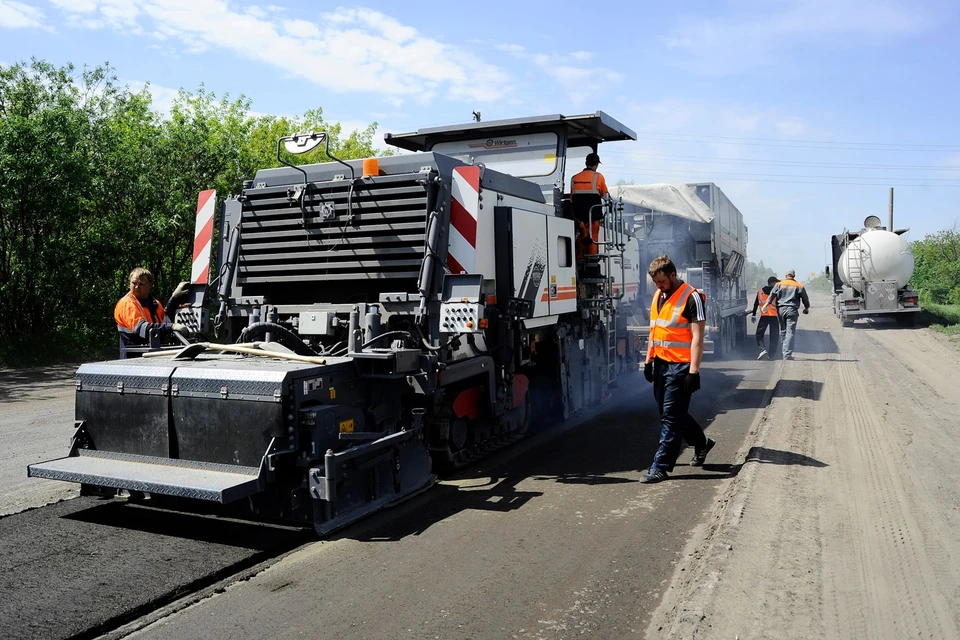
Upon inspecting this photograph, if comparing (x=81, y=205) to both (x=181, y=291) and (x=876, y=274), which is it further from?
(x=876, y=274)

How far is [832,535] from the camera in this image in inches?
178

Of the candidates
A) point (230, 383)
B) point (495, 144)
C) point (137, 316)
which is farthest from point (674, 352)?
point (137, 316)

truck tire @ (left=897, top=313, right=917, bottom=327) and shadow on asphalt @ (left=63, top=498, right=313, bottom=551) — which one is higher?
truck tire @ (left=897, top=313, right=917, bottom=327)

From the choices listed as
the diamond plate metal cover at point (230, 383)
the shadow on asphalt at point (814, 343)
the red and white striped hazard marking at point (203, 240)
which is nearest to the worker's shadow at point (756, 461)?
the diamond plate metal cover at point (230, 383)

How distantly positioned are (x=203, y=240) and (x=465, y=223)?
2.61m

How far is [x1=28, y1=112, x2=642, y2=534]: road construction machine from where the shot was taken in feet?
16.1

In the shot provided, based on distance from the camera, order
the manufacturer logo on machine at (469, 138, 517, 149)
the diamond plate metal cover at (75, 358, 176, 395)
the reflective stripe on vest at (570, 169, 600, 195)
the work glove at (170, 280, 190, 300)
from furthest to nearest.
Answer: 1. the manufacturer logo on machine at (469, 138, 517, 149)
2. the reflective stripe on vest at (570, 169, 600, 195)
3. the work glove at (170, 280, 190, 300)
4. the diamond plate metal cover at (75, 358, 176, 395)

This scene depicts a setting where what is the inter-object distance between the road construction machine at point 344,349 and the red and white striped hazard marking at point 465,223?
1 centimetres

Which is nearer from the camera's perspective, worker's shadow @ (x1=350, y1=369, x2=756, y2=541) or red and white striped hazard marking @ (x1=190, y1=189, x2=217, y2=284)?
worker's shadow @ (x1=350, y1=369, x2=756, y2=541)

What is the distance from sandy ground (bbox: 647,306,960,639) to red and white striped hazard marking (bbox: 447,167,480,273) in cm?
262

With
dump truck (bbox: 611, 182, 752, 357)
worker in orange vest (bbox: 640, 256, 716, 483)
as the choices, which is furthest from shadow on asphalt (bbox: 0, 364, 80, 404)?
dump truck (bbox: 611, 182, 752, 357)

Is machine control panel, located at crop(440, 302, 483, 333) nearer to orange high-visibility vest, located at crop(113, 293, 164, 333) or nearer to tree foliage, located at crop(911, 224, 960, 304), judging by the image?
orange high-visibility vest, located at crop(113, 293, 164, 333)

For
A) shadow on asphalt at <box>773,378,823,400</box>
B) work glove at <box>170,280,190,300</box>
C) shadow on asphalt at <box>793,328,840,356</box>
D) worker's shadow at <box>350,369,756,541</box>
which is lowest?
worker's shadow at <box>350,369,756,541</box>

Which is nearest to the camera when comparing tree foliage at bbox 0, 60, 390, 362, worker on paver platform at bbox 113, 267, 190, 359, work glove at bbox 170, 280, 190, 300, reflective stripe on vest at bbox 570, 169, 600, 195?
work glove at bbox 170, 280, 190, 300
